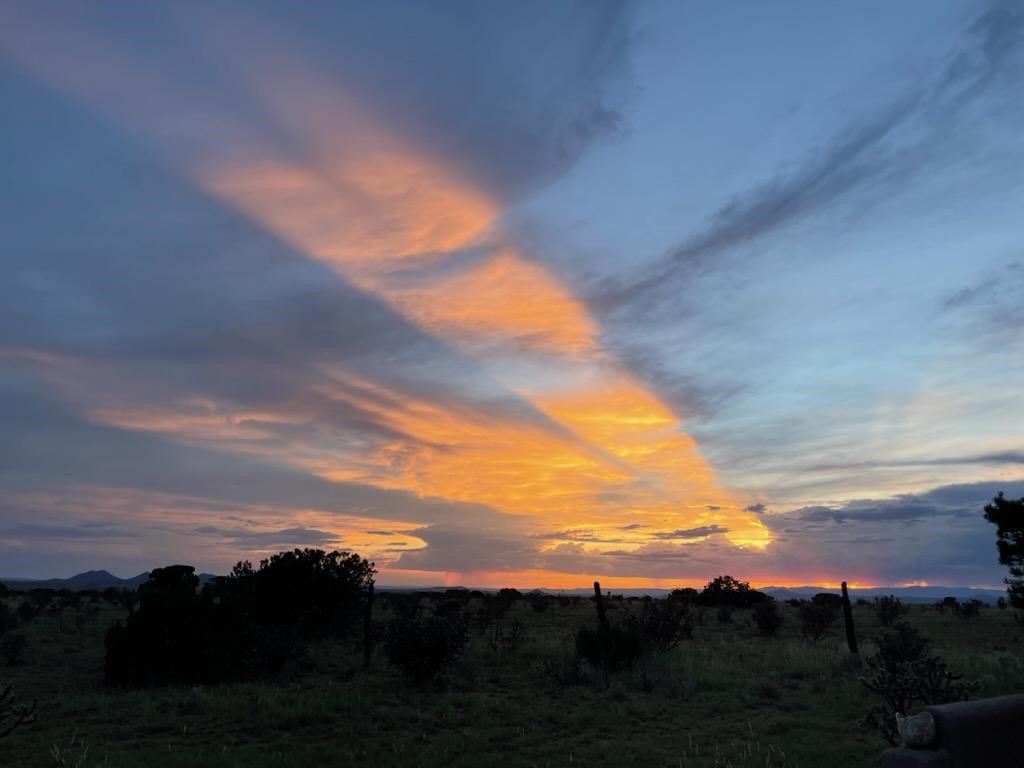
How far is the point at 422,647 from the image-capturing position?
17.5 m

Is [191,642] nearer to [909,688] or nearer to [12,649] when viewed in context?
[12,649]

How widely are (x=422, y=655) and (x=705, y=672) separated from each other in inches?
291

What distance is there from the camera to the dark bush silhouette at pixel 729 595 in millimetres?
52875

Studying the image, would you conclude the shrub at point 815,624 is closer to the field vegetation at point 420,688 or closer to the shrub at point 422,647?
the field vegetation at point 420,688

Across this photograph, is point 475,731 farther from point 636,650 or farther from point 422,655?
point 636,650

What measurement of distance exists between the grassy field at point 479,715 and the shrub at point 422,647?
0.52 meters

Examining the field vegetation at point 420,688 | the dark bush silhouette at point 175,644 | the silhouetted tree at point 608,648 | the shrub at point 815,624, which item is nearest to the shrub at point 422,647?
the field vegetation at point 420,688

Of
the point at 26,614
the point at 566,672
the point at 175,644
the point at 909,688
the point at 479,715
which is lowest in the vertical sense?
the point at 479,715

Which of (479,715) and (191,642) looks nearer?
(479,715)

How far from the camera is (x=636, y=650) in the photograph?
20.0 meters

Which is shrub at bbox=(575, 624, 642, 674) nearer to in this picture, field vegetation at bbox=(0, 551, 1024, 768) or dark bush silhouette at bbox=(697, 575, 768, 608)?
field vegetation at bbox=(0, 551, 1024, 768)

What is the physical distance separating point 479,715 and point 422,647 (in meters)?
3.74

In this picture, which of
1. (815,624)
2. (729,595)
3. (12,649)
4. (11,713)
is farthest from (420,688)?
(729,595)

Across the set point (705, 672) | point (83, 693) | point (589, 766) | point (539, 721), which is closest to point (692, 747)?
point (589, 766)
